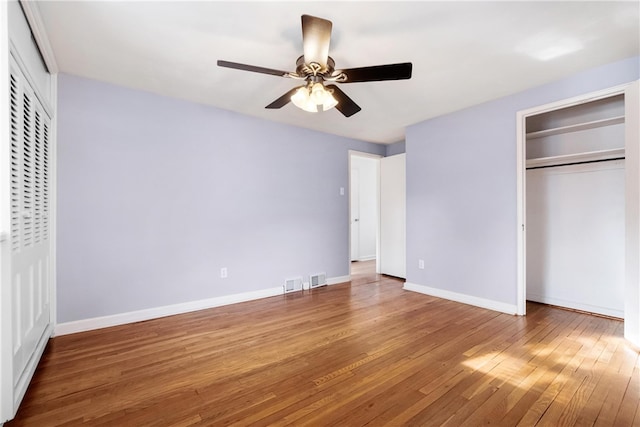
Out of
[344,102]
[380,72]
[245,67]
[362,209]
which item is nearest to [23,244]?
[245,67]

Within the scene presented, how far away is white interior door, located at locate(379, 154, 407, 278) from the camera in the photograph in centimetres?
474

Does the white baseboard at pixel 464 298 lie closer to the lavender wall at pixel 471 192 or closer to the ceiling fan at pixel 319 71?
the lavender wall at pixel 471 192

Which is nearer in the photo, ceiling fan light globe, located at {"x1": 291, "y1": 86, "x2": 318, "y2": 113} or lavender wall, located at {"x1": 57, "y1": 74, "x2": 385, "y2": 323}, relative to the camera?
ceiling fan light globe, located at {"x1": 291, "y1": 86, "x2": 318, "y2": 113}

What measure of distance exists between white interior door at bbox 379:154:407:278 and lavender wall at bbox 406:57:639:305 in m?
0.57

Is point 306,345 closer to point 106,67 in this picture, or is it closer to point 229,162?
point 229,162

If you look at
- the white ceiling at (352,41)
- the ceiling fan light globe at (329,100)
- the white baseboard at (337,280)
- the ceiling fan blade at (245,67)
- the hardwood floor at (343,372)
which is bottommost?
the hardwood floor at (343,372)

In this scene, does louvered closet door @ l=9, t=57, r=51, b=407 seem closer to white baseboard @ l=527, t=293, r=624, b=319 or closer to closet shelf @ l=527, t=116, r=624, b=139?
closet shelf @ l=527, t=116, r=624, b=139

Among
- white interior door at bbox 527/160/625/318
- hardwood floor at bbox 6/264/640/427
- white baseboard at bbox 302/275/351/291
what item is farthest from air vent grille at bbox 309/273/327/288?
white interior door at bbox 527/160/625/318

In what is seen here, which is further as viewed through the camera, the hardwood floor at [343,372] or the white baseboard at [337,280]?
the white baseboard at [337,280]

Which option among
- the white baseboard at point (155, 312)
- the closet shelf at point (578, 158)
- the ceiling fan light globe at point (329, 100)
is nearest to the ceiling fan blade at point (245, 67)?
the ceiling fan light globe at point (329, 100)

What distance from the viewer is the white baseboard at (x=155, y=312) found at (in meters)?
2.61

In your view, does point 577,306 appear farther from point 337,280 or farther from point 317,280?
point 317,280

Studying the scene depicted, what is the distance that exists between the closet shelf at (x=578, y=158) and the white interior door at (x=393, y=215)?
177 cm

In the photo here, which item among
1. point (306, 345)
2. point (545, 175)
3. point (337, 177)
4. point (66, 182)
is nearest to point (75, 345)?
point (66, 182)
